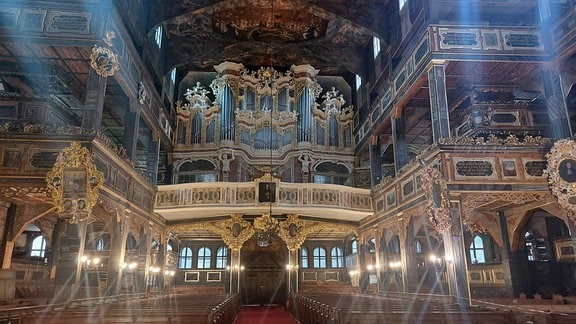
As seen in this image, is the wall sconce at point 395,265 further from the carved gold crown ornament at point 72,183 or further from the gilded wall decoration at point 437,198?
the carved gold crown ornament at point 72,183

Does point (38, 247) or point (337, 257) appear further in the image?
point (337, 257)

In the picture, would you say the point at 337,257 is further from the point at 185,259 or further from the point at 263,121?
the point at 263,121

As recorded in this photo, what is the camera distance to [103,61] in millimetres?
12156

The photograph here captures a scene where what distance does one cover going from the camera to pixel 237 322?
14.9m

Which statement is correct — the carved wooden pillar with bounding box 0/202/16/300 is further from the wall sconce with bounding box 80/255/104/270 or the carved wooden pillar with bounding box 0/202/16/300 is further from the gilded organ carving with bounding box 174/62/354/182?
the gilded organ carving with bounding box 174/62/354/182

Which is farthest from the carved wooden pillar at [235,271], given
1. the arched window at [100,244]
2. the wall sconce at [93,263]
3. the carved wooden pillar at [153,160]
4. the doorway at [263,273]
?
the arched window at [100,244]

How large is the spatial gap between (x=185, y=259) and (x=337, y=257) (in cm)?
935

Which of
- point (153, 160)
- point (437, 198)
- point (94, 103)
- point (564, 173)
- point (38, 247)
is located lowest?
point (38, 247)

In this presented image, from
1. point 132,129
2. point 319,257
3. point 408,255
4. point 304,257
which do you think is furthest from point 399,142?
→ point 304,257

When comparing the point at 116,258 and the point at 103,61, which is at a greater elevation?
the point at 103,61

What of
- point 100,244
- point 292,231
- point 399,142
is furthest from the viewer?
point 100,244

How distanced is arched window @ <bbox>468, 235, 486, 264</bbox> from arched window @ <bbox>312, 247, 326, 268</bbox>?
8.87m

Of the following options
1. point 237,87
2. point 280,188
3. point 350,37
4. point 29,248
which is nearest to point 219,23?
point 237,87

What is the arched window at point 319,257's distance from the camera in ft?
80.1
